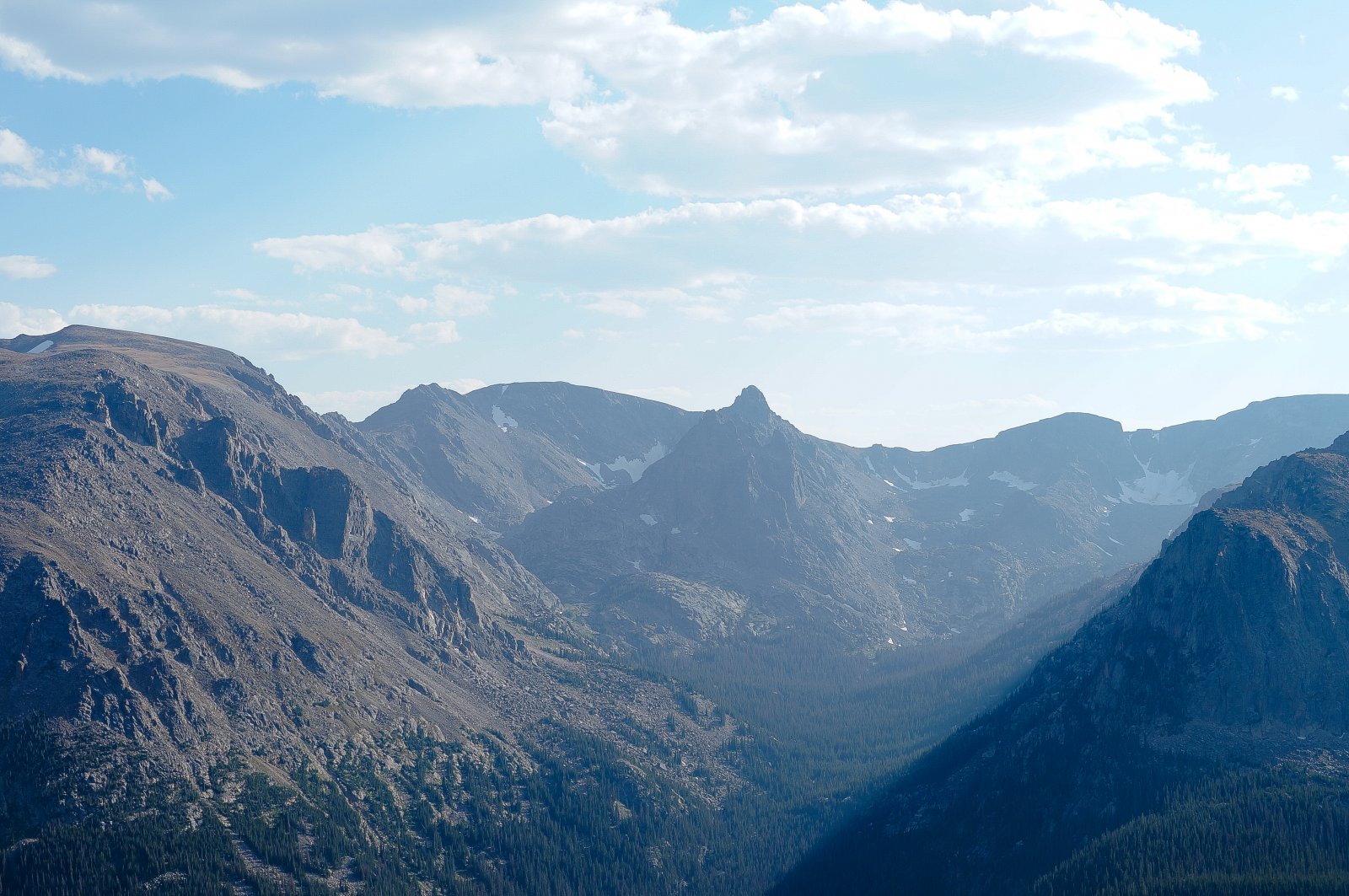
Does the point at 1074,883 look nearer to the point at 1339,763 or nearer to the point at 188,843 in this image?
the point at 1339,763

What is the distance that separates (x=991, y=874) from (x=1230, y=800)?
137ft

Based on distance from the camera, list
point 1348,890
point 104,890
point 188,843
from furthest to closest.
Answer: point 188,843
point 104,890
point 1348,890

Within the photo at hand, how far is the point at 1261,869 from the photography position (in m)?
166

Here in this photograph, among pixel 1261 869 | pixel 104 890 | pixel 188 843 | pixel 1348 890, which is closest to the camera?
pixel 1348 890

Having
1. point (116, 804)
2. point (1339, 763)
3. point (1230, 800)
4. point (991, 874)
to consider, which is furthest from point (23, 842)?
point (1339, 763)

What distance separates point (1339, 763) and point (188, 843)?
7833 inches

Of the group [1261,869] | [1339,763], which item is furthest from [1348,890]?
[1339,763]

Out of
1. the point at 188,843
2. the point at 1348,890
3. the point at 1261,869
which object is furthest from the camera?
the point at 188,843

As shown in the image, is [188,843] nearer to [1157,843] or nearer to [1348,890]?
[1157,843]

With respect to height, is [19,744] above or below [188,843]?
above

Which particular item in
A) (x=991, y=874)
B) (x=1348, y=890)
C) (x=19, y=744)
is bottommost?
(x=991, y=874)

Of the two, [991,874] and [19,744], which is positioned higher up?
Answer: [19,744]

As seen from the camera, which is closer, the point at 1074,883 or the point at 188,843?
the point at 1074,883

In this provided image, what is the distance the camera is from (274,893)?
19262 cm
